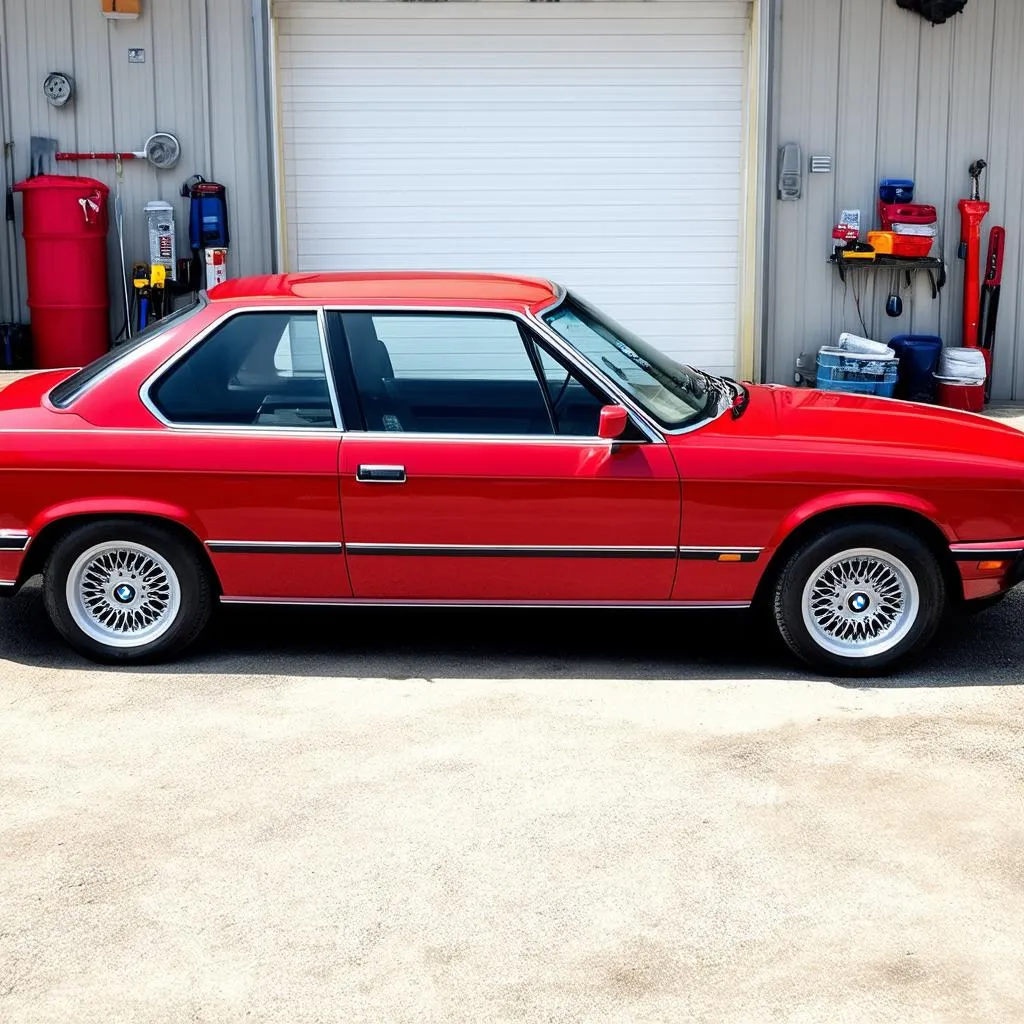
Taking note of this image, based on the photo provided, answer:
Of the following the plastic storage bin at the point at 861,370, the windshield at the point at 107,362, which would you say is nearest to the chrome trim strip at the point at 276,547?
the windshield at the point at 107,362

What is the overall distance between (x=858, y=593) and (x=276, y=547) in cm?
227

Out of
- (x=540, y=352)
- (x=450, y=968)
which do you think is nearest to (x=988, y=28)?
(x=540, y=352)

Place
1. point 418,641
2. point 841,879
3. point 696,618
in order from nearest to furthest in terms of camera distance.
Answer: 1. point 841,879
2. point 418,641
3. point 696,618

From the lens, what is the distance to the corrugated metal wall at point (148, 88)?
12.1m

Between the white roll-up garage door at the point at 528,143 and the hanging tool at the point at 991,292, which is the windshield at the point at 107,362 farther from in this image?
the hanging tool at the point at 991,292

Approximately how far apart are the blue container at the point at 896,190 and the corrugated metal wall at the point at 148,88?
16.4 ft

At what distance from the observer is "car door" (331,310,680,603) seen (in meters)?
5.80

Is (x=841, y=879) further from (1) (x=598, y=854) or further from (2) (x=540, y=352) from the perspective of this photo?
(2) (x=540, y=352)

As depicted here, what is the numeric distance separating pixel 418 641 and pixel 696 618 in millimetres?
1313

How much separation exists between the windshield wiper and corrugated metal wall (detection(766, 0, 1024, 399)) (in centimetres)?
592

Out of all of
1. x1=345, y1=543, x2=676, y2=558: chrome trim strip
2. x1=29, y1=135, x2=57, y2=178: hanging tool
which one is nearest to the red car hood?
x1=345, y1=543, x2=676, y2=558: chrome trim strip

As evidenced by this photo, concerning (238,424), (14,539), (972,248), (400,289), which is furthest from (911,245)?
(14,539)

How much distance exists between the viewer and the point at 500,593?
591cm

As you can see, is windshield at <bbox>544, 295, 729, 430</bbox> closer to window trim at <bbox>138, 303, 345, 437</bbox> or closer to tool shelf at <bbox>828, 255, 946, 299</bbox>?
window trim at <bbox>138, 303, 345, 437</bbox>
